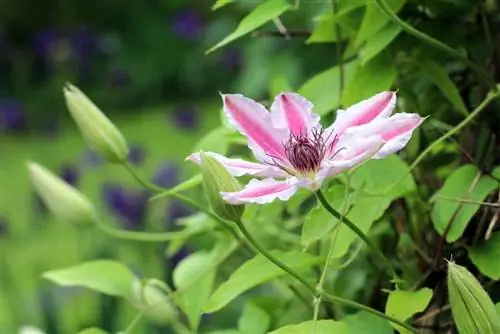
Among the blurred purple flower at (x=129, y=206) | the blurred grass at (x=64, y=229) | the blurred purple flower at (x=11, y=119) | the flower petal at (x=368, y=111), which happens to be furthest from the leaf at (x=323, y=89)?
the blurred purple flower at (x=11, y=119)

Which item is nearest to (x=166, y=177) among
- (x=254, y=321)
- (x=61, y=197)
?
(x=61, y=197)

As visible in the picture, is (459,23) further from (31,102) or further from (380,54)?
(31,102)

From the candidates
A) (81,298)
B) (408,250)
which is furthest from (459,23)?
(81,298)

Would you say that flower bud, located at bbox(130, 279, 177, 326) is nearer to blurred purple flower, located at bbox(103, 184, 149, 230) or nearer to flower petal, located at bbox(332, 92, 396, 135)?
flower petal, located at bbox(332, 92, 396, 135)

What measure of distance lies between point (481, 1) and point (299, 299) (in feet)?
0.59

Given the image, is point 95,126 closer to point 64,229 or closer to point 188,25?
point 64,229

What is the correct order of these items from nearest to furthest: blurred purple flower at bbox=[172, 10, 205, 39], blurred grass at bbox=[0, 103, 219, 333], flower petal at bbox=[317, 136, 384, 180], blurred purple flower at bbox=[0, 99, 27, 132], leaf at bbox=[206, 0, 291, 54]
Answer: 1. flower petal at bbox=[317, 136, 384, 180]
2. leaf at bbox=[206, 0, 291, 54]
3. blurred grass at bbox=[0, 103, 219, 333]
4. blurred purple flower at bbox=[0, 99, 27, 132]
5. blurred purple flower at bbox=[172, 10, 205, 39]

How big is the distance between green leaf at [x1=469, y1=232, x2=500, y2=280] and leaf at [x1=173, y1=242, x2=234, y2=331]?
0.49 feet

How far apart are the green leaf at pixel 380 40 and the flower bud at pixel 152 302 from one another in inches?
6.7

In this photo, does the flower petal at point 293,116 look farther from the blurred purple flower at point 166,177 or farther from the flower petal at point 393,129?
the blurred purple flower at point 166,177

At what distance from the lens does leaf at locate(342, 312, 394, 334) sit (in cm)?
46

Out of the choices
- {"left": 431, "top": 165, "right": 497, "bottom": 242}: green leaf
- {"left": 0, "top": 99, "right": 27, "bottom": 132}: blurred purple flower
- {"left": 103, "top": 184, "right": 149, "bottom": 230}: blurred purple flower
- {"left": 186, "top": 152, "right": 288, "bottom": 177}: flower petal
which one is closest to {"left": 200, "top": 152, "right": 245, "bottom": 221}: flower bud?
Result: {"left": 186, "top": 152, "right": 288, "bottom": 177}: flower petal

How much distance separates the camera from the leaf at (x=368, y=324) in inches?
17.9

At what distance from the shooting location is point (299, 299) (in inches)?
21.9
